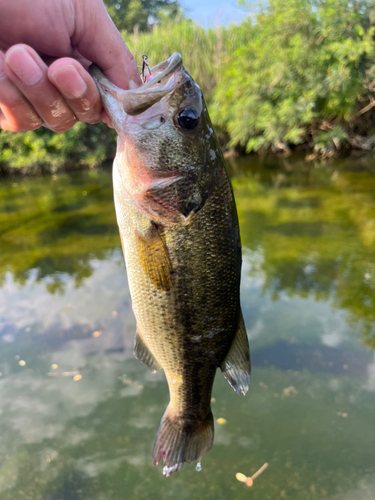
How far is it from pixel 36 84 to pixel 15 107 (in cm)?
19

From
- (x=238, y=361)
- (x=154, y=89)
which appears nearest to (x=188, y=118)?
(x=154, y=89)

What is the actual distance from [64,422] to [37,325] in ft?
4.61

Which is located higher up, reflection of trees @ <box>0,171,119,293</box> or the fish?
the fish

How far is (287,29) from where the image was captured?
486 inches

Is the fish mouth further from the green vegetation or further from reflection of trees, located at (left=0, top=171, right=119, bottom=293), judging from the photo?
the green vegetation

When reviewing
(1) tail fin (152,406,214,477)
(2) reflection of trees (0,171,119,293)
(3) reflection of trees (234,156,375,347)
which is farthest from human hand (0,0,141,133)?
(2) reflection of trees (0,171,119,293)

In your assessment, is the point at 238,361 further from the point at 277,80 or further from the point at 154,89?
the point at 277,80

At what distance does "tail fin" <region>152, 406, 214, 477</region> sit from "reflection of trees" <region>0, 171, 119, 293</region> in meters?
3.25

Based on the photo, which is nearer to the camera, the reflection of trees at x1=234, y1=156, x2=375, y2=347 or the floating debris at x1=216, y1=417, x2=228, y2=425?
the floating debris at x1=216, y1=417, x2=228, y2=425

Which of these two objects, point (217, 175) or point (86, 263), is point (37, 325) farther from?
point (217, 175)

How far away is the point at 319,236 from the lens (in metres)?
5.59

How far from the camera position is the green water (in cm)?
221

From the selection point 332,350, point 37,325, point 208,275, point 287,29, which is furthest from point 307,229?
point 287,29

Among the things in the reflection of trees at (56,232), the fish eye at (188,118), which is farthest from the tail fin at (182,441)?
the reflection of trees at (56,232)
